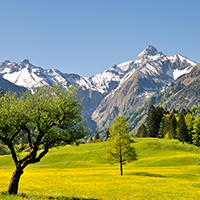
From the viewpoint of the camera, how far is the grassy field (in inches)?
1368

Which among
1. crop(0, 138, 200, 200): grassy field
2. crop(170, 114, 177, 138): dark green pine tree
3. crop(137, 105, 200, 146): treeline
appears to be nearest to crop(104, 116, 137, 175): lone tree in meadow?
crop(0, 138, 200, 200): grassy field

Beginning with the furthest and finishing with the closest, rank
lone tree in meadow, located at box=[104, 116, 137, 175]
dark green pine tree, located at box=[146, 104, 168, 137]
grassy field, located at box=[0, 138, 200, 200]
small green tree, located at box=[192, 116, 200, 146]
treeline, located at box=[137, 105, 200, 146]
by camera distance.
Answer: dark green pine tree, located at box=[146, 104, 168, 137] → treeline, located at box=[137, 105, 200, 146] → small green tree, located at box=[192, 116, 200, 146] → lone tree in meadow, located at box=[104, 116, 137, 175] → grassy field, located at box=[0, 138, 200, 200]

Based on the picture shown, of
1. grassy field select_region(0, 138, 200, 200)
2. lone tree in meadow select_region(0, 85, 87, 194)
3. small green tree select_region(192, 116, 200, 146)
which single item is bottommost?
grassy field select_region(0, 138, 200, 200)

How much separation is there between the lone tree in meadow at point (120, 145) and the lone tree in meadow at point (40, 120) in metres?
31.5

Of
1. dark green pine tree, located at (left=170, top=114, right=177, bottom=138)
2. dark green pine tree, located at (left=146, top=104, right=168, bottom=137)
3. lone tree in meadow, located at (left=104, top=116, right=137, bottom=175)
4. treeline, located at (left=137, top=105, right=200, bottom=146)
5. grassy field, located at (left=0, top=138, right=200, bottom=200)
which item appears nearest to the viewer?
grassy field, located at (left=0, top=138, right=200, bottom=200)

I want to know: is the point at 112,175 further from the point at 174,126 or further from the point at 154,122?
the point at 154,122

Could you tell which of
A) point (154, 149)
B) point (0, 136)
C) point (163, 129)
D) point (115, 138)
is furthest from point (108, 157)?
point (163, 129)

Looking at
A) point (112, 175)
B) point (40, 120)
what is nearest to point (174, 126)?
point (112, 175)

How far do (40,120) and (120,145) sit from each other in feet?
116

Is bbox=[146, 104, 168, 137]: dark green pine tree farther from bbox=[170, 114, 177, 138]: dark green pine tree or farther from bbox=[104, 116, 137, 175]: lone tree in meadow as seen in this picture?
bbox=[104, 116, 137, 175]: lone tree in meadow

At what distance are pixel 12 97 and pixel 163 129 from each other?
14420cm

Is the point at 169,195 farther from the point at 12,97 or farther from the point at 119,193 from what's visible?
the point at 12,97

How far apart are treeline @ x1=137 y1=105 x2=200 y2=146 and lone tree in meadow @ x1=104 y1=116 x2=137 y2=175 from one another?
70.5 m

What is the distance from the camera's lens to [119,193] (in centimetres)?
3472
